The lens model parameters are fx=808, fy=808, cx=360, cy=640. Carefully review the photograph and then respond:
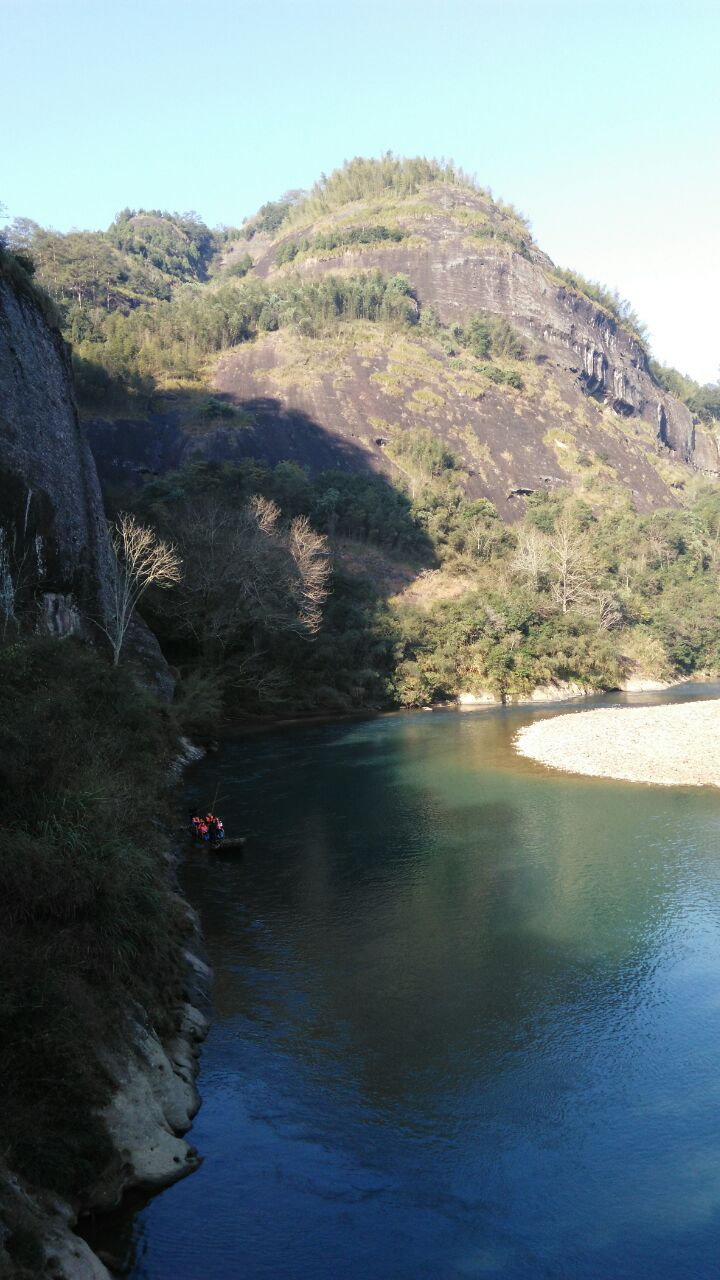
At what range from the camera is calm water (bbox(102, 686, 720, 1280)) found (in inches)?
294

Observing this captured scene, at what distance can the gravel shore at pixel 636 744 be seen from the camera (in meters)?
26.0

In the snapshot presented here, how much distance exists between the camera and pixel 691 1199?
796 centimetres

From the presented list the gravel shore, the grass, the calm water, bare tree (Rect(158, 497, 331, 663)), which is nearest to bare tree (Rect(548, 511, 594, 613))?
the gravel shore

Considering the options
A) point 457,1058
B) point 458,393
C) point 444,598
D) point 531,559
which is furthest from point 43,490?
point 458,393

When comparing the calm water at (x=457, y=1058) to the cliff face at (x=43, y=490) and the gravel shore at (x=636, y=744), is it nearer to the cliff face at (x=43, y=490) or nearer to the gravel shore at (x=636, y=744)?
the gravel shore at (x=636, y=744)

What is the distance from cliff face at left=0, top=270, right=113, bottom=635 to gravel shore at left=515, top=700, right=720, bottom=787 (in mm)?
16952

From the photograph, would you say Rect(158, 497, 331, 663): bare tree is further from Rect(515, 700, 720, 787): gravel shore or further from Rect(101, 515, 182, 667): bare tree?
Rect(515, 700, 720, 787): gravel shore

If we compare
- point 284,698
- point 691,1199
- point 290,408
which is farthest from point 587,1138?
point 290,408

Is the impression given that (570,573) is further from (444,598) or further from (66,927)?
(66,927)

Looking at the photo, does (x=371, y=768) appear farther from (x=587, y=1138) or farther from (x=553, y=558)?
(x=553, y=558)

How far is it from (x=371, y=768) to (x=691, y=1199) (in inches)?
806

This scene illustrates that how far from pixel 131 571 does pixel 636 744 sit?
19598 mm

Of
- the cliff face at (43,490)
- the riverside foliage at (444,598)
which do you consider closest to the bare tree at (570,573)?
the riverside foliage at (444,598)

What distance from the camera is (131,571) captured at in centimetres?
2902
